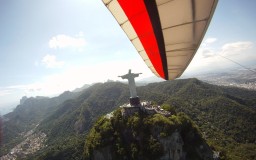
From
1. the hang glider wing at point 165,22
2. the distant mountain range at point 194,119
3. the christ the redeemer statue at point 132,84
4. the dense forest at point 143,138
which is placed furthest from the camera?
the distant mountain range at point 194,119

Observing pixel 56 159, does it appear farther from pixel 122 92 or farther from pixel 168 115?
pixel 122 92

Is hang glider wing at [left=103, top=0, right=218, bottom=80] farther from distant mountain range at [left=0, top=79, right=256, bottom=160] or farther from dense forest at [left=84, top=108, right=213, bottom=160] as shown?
distant mountain range at [left=0, top=79, right=256, bottom=160]

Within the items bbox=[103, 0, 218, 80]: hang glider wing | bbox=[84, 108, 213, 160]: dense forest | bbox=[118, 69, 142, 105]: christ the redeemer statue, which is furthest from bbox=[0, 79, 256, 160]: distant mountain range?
bbox=[103, 0, 218, 80]: hang glider wing

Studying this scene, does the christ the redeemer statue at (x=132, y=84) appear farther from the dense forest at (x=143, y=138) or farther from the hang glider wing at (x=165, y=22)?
the hang glider wing at (x=165, y=22)

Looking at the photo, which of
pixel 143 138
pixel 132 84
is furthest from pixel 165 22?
pixel 143 138

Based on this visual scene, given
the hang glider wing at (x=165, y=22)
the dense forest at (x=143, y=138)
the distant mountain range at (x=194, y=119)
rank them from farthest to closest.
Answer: the distant mountain range at (x=194, y=119) < the dense forest at (x=143, y=138) < the hang glider wing at (x=165, y=22)

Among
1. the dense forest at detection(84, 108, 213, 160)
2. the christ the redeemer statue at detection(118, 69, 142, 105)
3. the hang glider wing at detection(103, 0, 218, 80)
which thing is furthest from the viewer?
the christ the redeemer statue at detection(118, 69, 142, 105)

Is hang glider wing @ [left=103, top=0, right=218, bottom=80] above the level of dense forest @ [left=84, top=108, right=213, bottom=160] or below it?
above

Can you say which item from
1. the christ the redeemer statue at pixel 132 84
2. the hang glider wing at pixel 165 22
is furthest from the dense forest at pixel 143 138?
the hang glider wing at pixel 165 22
